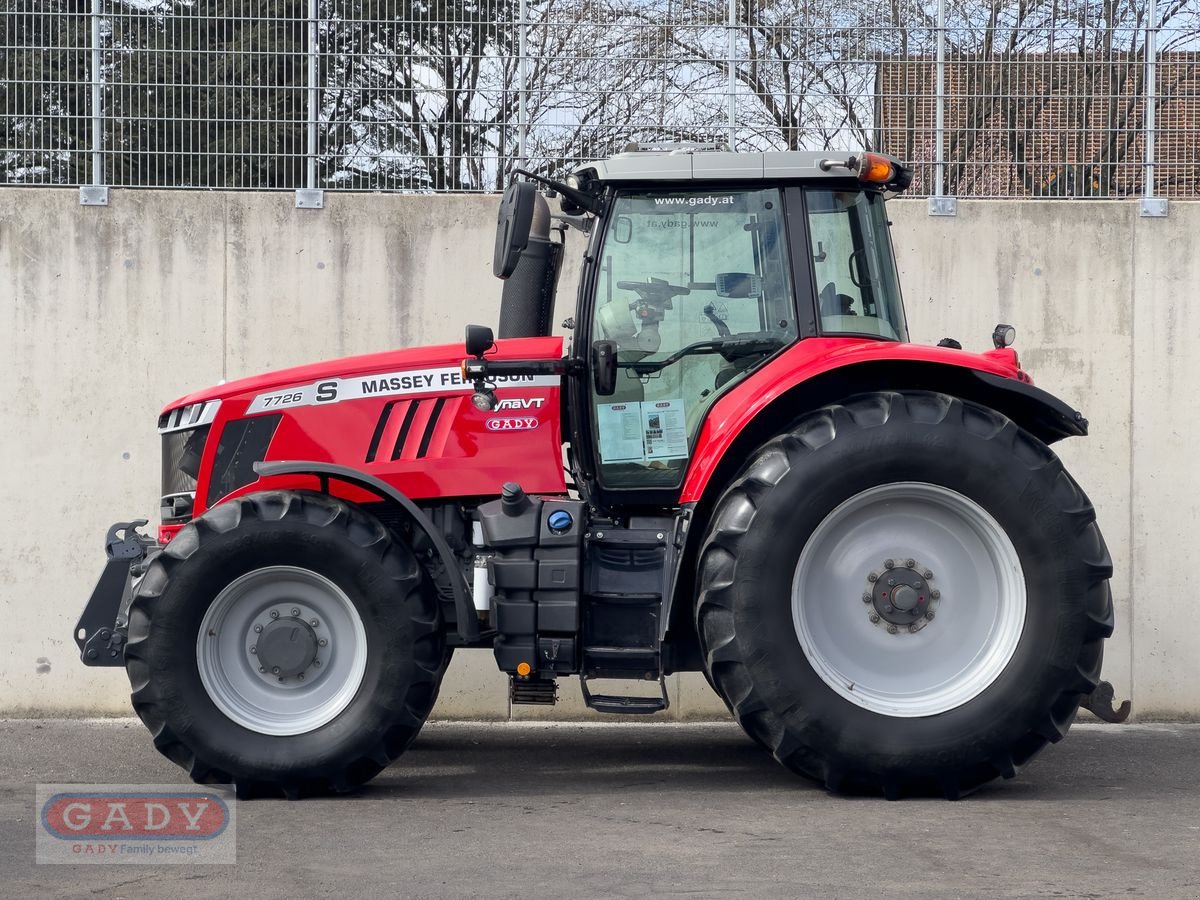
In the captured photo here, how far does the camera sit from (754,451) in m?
5.74

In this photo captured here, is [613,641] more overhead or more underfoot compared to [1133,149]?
more underfoot

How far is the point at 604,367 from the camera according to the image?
5941mm

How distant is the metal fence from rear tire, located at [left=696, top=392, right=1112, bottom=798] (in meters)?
3.12

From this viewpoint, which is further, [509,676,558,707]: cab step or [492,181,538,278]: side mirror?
[509,676,558,707]: cab step

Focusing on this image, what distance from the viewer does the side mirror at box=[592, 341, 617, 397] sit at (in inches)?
234

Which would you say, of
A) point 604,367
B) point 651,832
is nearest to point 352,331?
point 604,367

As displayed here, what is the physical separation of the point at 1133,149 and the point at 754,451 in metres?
3.99

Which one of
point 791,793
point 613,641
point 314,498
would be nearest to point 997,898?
point 791,793

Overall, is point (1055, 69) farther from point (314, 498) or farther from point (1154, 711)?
point (314, 498)

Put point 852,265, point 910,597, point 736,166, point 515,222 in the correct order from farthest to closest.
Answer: point 852,265
point 736,166
point 910,597
point 515,222

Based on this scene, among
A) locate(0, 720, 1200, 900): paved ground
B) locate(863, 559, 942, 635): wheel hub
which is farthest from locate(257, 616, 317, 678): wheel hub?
locate(863, 559, 942, 635): wheel hub

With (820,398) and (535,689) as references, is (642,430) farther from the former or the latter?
(535,689)

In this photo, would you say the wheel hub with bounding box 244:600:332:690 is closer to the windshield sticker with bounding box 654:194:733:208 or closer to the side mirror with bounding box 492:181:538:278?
the side mirror with bounding box 492:181:538:278

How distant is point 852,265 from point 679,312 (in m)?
0.79
